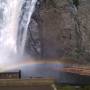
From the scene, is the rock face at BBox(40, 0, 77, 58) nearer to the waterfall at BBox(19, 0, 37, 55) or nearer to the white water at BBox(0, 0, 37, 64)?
the waterfall at BBox(19, 0, 37, 55)

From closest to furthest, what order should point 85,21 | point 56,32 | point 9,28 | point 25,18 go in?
1. point 56,32
2. point 85,21
3. point 25,18
4. point 9,28

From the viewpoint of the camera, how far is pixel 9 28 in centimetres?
1620

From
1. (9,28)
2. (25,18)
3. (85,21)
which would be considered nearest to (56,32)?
(85,21)

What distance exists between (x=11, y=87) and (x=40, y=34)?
483 inches

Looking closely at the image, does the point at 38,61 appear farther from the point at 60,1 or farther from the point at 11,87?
the point at 11,87

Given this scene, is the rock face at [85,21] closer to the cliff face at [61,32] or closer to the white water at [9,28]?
the cliff face at [61,32]

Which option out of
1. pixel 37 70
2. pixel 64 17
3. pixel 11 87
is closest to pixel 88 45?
Result: pixel 64 17

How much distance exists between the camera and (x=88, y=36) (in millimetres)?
15492

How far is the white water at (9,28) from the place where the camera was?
15742 millimetres

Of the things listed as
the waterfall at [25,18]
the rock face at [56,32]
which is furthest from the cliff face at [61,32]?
the waterfall at [25,18]

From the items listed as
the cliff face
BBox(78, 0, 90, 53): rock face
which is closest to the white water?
the cliff face

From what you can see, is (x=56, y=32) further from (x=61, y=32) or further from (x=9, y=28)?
(x=9, y=28)

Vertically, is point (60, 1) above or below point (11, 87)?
above

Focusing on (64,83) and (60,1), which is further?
(60,1)
